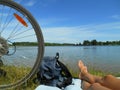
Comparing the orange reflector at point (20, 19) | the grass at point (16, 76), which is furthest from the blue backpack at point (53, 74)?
the orange reflector at point (20, 19)

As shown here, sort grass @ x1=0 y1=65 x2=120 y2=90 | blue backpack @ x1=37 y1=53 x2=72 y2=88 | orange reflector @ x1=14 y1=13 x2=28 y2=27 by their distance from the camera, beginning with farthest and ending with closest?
1. blue backpack @ x1=37 y1=53 x2=72 y2=88
2. grass @ x1=0 y1=65 x2=120 y2=90
3. orange reflector @ x1=14 y1=13 x2=28 y2=27

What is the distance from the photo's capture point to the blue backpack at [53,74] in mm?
3381

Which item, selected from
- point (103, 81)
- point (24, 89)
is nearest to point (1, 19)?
point (24, 89)

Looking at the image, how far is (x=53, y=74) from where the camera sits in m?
3.45

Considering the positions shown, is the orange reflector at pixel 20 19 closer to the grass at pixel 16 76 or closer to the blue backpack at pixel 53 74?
the grass at pixel 16 76

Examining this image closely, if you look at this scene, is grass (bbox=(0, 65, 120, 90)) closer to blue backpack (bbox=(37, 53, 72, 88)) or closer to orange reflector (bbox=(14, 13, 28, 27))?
blue backpack (bbox=(37, 53, 72, 88))

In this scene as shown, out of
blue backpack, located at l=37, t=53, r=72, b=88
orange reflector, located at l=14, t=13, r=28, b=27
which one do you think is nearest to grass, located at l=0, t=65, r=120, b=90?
blue backpack, located at l=37, t=53, r=72, b=88

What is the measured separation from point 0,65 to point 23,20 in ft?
1.50

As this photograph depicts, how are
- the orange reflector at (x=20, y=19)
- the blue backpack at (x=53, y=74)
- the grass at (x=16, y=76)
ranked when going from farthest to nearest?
the blue backpack at (x=53, y=74) → the grass at (x=16, y=76) → the orange reflector at (x=20, y=19)

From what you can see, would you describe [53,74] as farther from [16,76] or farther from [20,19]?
[20,19]

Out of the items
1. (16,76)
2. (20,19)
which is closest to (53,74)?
(16,76)

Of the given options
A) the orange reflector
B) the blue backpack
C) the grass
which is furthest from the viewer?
the blue backpack

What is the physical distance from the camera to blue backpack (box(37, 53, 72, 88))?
3.38m

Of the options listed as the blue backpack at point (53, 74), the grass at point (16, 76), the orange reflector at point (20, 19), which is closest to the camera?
the orange reflector at point (20, 19)
